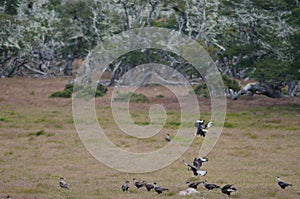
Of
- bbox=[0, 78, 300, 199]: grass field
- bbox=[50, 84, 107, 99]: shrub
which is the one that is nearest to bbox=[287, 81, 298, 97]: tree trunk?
bbox=[0, 78, 300, 199]: grass field

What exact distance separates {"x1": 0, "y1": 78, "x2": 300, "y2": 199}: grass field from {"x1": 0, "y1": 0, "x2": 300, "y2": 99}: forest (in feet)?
7.12

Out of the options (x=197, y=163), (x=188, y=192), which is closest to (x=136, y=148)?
(x=197, y=163)

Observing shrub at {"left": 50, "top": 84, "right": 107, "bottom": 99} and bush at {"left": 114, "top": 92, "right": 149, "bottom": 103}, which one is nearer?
bush at {"left": 114, "top": 92, "right": 149, "bottom": 103}

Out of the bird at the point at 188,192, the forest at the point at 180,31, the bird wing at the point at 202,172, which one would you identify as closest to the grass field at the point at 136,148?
the bird wing at the point at 202,172

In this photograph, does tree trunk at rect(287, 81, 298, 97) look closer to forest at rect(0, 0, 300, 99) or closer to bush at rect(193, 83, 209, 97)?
forest at rect(0, 0, 300, 99)

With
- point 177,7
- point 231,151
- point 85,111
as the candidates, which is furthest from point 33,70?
point 231,151

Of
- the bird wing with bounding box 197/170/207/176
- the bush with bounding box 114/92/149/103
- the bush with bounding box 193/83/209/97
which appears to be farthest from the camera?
the bush with bounding box 193/83/209/97

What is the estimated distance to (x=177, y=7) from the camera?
36.3 m

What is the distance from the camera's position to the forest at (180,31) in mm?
30453

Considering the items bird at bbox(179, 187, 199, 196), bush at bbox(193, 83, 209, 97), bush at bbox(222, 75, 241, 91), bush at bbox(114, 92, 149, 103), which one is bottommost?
bush at bbox(114, 92, 149, 103)

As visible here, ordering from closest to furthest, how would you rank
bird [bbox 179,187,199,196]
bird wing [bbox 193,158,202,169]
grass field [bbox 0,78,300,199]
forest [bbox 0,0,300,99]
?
bird [bbox 179,187,199,196], grass field [bbox 0,78,300,199], bird wing [bbox 193,158,202,169], forest [bbox 0,0,300,99]

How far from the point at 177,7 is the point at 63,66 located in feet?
79.3

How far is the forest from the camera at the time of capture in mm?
30453

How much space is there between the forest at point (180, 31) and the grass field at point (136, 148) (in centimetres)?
217
